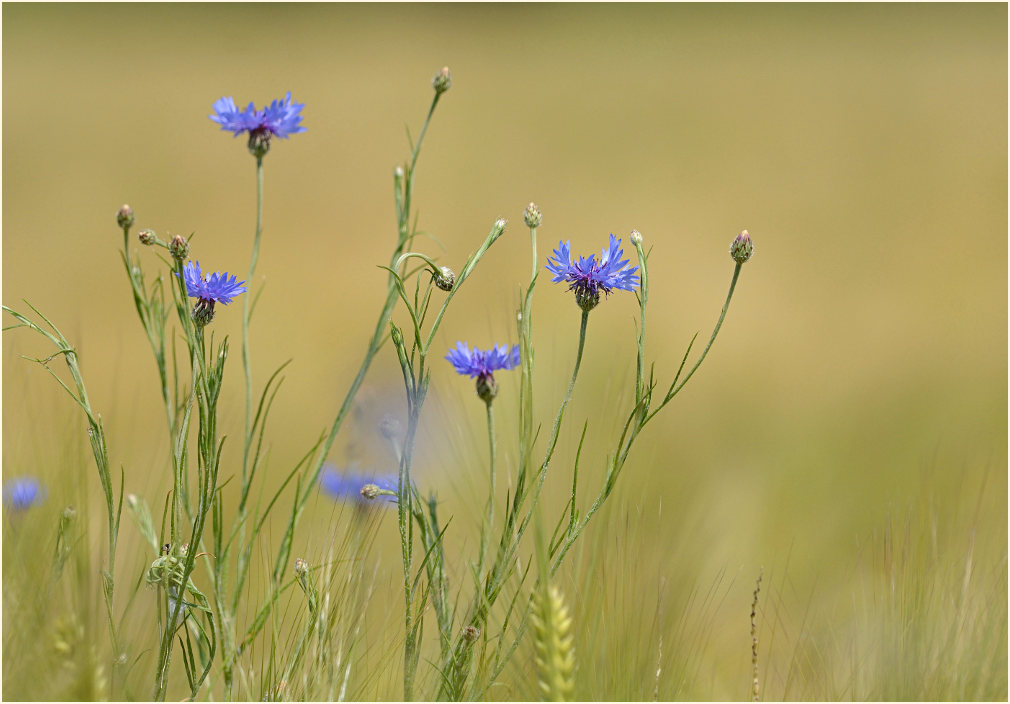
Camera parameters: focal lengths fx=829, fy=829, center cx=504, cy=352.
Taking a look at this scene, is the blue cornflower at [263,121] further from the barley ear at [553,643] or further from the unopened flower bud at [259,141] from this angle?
the barley ear at [553,643]

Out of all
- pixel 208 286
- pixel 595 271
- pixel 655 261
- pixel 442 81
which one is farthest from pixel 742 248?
pixel 655 261

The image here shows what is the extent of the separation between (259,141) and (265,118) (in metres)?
0.01

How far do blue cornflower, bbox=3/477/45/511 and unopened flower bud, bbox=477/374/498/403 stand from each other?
0.90ft

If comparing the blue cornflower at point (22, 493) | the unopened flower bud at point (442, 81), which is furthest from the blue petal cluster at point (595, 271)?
the blue cornflower at point (22, 493)

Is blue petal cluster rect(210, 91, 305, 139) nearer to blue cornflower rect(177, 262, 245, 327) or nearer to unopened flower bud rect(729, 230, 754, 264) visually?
blue cornflower rect(177, 262, 245, 327)

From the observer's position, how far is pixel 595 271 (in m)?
0.49

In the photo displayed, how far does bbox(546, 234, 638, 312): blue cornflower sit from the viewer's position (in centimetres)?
49

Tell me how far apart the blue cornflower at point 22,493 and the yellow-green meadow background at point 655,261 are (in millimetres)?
20

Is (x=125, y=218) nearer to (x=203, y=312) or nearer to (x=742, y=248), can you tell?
(x=203, y=312)

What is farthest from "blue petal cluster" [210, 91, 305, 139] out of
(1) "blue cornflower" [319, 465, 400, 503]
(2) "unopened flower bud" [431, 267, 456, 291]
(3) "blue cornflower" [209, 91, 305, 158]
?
(1) "blue cornflower" [319, 465, 400, 503]

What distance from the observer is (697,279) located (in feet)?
8.21

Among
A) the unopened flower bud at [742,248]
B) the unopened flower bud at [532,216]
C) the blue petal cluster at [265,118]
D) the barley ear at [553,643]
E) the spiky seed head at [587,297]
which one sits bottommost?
the barley ear at [553,643]

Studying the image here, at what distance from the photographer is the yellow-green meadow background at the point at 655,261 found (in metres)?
0.62

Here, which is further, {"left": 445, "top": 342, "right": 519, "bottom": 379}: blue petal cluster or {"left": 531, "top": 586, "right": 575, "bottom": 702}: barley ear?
{"left": 445, "top": 342, "right": 519, "bottom": 379}: blue petal cluster
